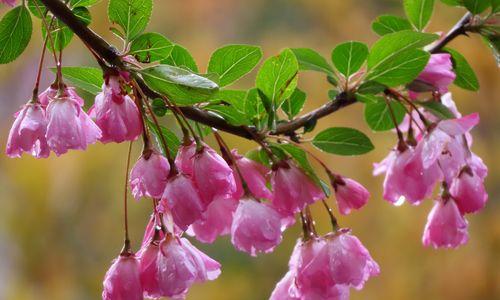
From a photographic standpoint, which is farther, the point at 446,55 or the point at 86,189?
the point at 86,189

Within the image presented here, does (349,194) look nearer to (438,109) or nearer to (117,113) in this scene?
(438,109)

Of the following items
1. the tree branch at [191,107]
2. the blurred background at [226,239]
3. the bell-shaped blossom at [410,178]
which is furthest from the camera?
the blurred background at [226,239]

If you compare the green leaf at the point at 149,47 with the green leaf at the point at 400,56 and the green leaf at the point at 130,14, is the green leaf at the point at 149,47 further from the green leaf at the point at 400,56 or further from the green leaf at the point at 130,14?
the green leaf at the point at 400,56

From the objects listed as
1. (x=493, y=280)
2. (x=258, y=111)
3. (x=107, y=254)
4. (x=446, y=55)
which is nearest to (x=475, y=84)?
(x=446, y=55)

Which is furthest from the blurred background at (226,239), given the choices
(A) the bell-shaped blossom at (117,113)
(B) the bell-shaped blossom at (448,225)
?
(A) the bell-shaped blossom at (117,113)

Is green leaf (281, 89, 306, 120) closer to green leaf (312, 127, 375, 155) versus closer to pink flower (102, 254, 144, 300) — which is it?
green leaf (312, 127, 375, 155)

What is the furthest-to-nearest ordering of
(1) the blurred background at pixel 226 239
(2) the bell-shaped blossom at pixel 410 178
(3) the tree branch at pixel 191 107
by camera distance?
(1) the blurred background at pixel 226 239
(2) the bell-shaped blossom at pixel 410 178
(3) the tree branch at pixel 191 107

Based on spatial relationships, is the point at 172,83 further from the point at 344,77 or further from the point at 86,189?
the point at 86,189
